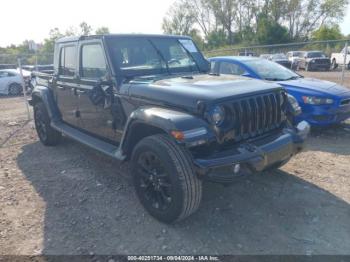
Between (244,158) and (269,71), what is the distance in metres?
4.55

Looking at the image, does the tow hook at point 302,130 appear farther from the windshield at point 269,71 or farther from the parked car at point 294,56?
the parked car at point 294,56

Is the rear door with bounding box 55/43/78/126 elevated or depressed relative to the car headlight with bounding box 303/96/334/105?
elevated

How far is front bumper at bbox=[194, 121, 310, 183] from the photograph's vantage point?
2.90m

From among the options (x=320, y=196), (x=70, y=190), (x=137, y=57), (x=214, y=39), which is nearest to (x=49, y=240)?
(x=70, y=190)

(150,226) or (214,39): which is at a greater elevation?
(214,39)

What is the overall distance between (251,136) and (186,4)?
201ft

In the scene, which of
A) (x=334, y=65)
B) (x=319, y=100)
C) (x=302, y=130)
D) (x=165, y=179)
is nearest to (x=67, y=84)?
(x=165, y=179)

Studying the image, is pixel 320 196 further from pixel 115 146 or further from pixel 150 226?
pixel 115 146

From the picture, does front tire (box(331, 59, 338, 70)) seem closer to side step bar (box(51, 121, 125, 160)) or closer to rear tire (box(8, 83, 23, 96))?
rear tire (box(8, 83, 23, 96))

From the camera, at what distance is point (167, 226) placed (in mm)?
3416

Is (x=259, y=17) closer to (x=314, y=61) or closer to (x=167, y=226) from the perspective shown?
(x=314, y=61)

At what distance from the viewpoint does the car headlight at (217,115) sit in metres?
3.11

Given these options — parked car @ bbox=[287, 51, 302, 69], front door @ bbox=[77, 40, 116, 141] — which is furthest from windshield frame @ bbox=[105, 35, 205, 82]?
parked car @ bbox=[287, 51, 302, 69]

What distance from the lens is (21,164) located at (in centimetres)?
552
